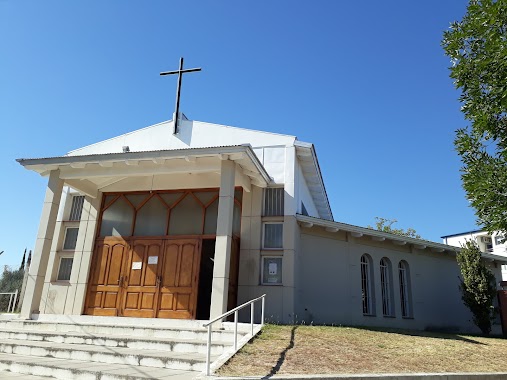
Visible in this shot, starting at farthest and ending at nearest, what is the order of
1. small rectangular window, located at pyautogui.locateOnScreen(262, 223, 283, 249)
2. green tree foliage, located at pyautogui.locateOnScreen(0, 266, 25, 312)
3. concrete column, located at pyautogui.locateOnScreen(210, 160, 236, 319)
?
green tree foliage, located at pyautogui.locateOnScreen(0, 266, 25, 312) < small rectangular window, located at pyautogui.locateOnScreen(262, 223, 283, 249) < concrete column, located at pyautogui.locateOnScreen(210, 160, 236, 319)

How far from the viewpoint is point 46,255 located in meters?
11.0

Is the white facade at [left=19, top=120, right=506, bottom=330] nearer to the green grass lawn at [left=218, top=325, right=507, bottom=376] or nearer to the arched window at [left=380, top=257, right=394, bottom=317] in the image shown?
the arched window at [left=380, top=257, right=394, bottom=317]

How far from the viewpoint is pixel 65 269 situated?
42.5 ft

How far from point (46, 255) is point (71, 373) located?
19.7 feet

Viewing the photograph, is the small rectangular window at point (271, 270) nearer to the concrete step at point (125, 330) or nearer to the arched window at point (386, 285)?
the concrete step at point (125, 330)

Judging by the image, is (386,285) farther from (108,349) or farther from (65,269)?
(65,269)

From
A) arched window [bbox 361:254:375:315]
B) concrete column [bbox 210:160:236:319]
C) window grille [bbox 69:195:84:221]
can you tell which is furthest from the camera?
window grille [bbox 69:195:84:221]

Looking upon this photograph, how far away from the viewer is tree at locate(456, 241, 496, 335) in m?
13.5

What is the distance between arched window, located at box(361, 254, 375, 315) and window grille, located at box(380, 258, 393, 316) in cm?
57

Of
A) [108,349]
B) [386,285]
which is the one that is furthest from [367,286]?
[108,349]

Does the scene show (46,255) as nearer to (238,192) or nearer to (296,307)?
(238,192)

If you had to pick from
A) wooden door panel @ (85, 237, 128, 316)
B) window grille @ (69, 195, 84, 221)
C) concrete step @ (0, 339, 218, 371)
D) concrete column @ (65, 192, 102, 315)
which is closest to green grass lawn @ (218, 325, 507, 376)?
concrete step @ (0, 339, 218, 371)

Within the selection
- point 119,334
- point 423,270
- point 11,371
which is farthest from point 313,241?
point 11,371

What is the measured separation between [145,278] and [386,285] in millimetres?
8354
